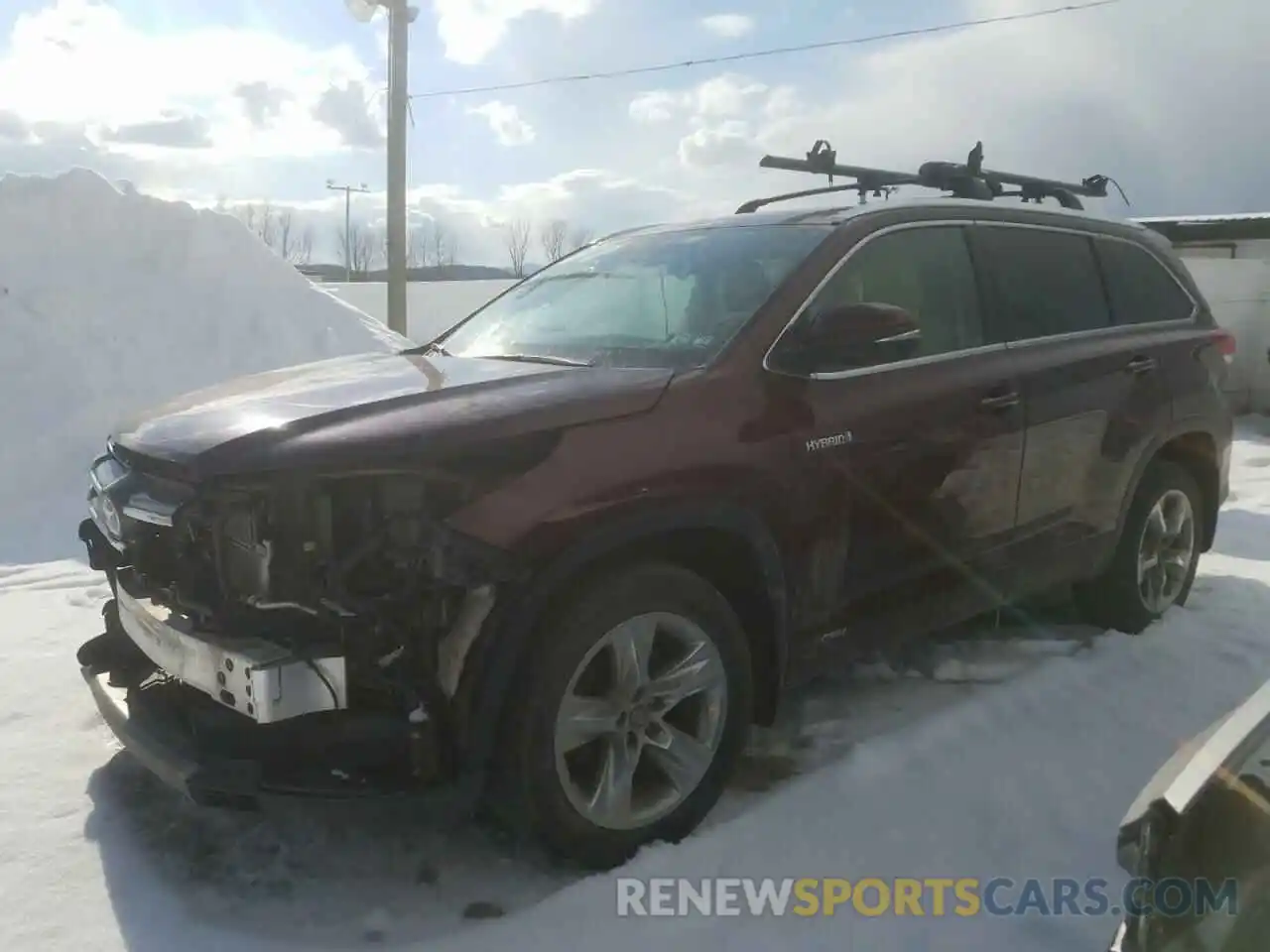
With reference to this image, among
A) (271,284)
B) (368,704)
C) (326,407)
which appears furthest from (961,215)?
(271,284)

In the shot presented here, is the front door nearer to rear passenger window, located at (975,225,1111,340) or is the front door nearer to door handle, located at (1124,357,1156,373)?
rear passenger window, located at (975,225,1111,340)

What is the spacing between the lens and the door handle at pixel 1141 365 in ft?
14.5

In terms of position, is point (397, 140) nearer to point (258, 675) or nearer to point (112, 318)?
point (112, 318)

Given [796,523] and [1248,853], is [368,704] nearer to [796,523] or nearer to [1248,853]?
[796,523]

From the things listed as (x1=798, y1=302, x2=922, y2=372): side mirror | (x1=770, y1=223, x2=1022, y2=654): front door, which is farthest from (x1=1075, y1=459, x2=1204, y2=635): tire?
(x1=798, y1=302, x2=922, y2=372): side mirror

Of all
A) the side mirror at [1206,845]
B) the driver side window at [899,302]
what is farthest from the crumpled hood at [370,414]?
the side mirror at [1206,845]

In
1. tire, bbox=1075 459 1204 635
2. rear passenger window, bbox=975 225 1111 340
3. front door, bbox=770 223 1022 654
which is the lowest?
tire, bbox=1075 459 1204 635

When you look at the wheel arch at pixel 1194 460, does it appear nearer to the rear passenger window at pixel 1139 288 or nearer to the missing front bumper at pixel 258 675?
the rear passenger window at pixel 1139 288

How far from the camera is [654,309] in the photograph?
138 inches

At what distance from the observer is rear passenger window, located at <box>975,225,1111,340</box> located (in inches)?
158

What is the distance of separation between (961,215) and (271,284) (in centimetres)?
834

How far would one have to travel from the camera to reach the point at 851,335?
307 cm

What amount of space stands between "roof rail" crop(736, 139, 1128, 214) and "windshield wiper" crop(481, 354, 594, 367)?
1607mm

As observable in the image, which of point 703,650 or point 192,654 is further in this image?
point 703,650
